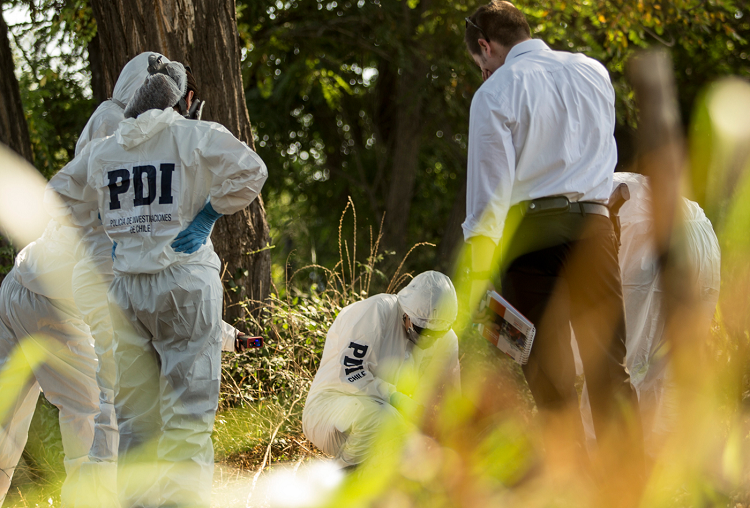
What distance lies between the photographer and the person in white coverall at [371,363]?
3.21m

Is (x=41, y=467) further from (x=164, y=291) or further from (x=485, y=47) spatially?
(x=485, y=47)

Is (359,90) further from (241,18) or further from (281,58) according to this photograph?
(241,18)

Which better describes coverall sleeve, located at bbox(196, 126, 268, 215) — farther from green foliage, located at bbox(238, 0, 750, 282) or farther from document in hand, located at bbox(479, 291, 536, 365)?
green foliage, located at bbox(238, 0, 750, 282)

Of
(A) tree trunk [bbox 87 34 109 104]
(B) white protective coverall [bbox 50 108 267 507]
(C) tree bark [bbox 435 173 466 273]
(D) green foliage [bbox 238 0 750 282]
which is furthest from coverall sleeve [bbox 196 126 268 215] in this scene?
(C) tree bark [bbox 435 173 466 273]

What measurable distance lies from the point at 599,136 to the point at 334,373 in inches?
68.5

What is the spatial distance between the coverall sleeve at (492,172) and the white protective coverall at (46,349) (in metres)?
1.84

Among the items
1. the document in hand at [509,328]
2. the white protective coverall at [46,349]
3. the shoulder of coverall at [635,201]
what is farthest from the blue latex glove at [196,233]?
the shoulder of coverall at [635,201]

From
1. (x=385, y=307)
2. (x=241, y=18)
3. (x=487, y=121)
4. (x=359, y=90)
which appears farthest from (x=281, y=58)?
(x=487, y=121)

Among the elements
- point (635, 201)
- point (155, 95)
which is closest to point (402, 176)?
point (635, 201)

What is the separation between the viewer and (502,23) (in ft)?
8.91

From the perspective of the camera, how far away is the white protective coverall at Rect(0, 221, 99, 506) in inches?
119

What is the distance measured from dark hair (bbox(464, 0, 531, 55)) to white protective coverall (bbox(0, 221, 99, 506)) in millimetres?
2042

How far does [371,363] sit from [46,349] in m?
1.58

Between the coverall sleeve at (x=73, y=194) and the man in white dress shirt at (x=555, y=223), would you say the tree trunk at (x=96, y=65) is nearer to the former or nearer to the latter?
the coverall sleeve at (x=73, y=194)
